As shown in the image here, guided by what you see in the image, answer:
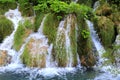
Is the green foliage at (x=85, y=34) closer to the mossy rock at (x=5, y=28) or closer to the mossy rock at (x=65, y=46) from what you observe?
the mossy rock at (x=65, y=46)

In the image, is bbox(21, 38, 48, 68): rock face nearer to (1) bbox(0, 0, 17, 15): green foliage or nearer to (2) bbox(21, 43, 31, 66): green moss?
(2) bbox(21, 43, 31, 66): green moss

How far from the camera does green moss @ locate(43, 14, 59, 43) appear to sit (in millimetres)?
13094

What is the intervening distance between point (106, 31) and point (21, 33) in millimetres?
4110

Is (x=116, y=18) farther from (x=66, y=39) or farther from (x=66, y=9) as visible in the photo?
(x=66, y=39)

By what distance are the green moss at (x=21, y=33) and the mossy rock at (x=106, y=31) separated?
3.43 metres

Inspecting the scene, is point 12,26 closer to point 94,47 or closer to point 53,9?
point 53,9

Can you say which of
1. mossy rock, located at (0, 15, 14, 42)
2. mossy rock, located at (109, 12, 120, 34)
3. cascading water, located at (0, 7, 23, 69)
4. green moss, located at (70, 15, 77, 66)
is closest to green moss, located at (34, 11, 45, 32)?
cascading water, located at (0, 7, 23, 69)

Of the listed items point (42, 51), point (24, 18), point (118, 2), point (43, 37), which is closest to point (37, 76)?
point (42, 51)

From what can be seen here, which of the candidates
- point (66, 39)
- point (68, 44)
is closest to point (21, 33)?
A: point (66, 39)

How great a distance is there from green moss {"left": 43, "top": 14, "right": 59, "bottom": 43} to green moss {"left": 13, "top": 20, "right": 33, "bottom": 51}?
3.31 ft

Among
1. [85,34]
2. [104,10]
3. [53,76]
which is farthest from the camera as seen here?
[104,10]

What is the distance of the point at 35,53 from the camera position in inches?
501

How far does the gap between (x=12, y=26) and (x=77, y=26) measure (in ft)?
11.9

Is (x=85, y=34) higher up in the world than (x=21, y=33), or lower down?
lower down
